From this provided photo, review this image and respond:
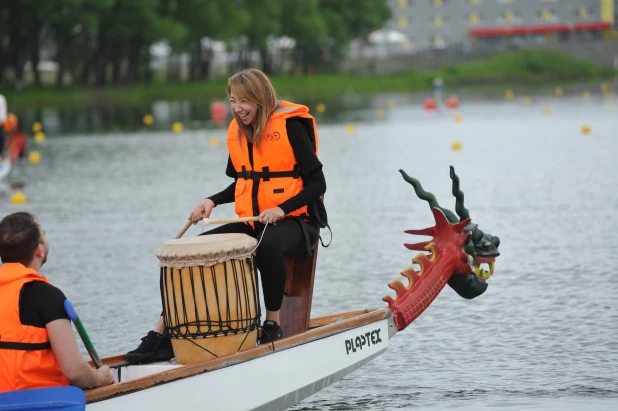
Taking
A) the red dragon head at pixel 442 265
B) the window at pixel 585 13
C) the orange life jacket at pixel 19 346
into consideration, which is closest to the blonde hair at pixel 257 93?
the red dragon head at pixel 442 265

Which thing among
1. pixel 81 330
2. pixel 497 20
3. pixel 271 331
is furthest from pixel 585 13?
pixel 81 330

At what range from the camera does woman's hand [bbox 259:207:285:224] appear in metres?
7.34

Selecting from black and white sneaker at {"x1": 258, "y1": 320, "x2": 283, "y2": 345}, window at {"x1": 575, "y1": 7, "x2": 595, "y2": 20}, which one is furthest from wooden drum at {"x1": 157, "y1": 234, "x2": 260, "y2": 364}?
window at {"x1": 575, "y1": 7, "x2": 595, "y2": 20}

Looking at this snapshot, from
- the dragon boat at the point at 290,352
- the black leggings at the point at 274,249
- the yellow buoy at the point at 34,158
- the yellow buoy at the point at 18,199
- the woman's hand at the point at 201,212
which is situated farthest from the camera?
the yellow buoy at the point at 34,158

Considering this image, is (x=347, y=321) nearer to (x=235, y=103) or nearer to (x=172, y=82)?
(x=235, y=103)

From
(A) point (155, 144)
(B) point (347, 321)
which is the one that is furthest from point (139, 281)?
(A) point (155, 144)

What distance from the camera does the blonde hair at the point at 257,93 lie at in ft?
24.4

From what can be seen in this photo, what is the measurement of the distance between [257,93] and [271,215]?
70cm

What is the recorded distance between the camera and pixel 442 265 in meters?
8.41

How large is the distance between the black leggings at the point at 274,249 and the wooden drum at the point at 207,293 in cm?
15

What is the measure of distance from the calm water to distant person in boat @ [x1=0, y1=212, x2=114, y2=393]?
2.43m

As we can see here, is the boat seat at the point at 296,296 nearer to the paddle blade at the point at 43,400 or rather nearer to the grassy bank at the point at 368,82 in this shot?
the paddle blade at the point at 43,400

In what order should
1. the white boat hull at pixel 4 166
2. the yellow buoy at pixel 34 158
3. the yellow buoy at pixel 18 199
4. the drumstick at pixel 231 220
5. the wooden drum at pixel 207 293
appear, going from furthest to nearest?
the yellow buoy at pixel 34 158 < the white boat hull at pixel 4 166 < the yellow buoy at pixel 18 199 < the drumstick at pixel 231 220 < the wooden drum at pixel 207 293

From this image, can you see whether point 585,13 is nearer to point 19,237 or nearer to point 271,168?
point 271,168
